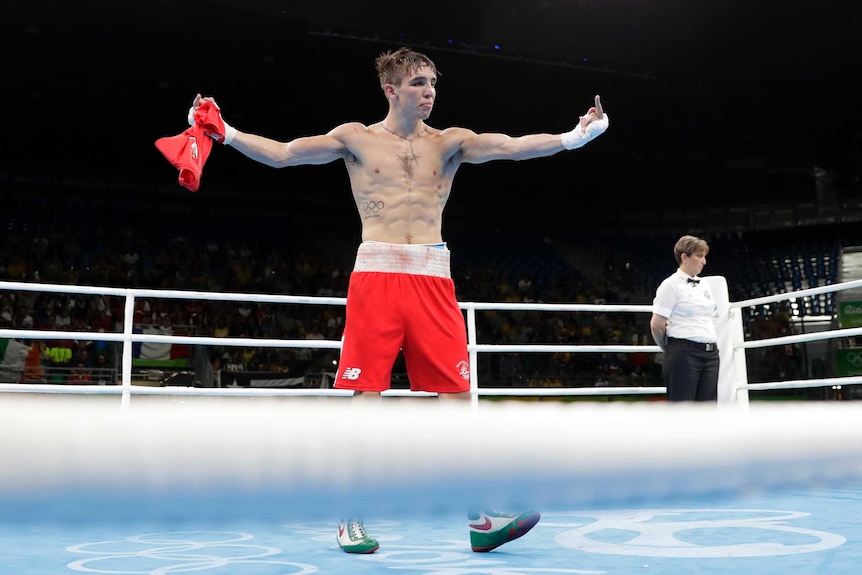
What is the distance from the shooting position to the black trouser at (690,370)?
3.29 m

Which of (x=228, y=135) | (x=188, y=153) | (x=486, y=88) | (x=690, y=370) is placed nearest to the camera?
(x=188, y=153)

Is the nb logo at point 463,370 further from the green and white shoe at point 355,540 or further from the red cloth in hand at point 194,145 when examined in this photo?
the red cloth in hand at point 194,145

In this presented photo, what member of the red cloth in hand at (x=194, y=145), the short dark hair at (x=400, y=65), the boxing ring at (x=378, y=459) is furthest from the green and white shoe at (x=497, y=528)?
the boxing ring at (x=378, y=459)

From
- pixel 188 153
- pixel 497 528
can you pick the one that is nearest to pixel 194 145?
pixel 188 153

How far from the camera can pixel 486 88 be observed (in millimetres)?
11352

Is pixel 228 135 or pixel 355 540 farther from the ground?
pixel 228 135

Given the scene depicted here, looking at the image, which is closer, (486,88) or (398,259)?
(398,259)

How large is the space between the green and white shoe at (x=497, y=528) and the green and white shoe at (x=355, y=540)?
0.83ft

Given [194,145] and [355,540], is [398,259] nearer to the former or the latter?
[194,145]

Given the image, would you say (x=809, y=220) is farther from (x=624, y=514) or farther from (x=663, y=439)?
(x=663, y=439)

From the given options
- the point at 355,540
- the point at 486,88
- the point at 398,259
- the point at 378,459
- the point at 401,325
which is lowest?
the point at 355,540

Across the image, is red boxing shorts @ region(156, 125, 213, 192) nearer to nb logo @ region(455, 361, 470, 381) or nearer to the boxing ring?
nb logo @ region(455, 361, 470, 381)

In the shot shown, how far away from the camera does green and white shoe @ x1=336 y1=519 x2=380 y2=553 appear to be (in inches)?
79.0

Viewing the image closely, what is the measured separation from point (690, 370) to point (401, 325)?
1.62m
